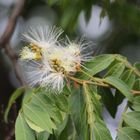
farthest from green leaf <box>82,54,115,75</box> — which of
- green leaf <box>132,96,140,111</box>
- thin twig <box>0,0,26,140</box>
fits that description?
thin twig <box>0,0,26,140</box>

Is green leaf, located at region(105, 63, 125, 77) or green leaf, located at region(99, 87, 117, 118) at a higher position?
green leaf, located at region(105, 63, 125, 77)

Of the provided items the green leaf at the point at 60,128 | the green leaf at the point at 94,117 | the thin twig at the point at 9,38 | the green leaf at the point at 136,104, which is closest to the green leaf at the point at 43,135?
the green leaf at the point at 60,128

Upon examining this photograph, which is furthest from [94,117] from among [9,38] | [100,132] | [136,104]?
[9,38]

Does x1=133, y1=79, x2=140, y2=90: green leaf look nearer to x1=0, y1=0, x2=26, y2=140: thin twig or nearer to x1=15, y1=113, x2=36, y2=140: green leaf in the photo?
x1=15, y1=113, x2=36, y2=140: green leaf

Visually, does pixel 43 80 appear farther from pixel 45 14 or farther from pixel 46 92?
pixel 45 14

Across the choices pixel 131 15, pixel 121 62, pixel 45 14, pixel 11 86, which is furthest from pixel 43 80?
pixel 45 14

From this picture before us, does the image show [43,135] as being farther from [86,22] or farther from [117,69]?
[86,22]

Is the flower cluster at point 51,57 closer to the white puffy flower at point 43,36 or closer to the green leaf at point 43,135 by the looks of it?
the white puffy flower at point 43,36
